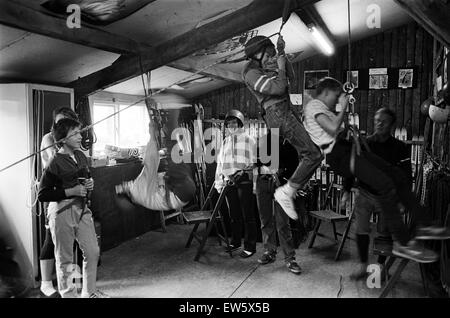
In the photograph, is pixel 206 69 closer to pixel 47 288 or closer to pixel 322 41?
pixel 322 41

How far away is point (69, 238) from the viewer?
2.81 metres

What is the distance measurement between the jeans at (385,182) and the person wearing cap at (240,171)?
2.03 m

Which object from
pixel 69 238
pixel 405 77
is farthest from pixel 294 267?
pixel 405 77

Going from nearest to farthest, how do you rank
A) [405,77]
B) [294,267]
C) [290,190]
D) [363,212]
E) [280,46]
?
[280,46] → [290,190] → [363,212] → [294,267] → [405,77]

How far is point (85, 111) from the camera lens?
397 cm

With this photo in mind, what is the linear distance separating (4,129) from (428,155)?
4304 mm

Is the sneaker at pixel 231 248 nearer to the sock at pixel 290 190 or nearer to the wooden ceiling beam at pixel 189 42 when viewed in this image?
the sock at pixel 290 190

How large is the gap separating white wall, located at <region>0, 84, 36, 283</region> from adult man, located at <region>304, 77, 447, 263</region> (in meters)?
2.70

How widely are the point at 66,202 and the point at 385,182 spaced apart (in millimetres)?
2339

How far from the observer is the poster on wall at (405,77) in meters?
4.12

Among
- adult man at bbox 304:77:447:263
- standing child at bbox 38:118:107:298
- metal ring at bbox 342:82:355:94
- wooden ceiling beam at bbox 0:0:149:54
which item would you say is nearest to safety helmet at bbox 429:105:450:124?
adult man at bbox 304:77:447:263

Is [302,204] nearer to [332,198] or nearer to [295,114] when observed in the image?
[332,198]
